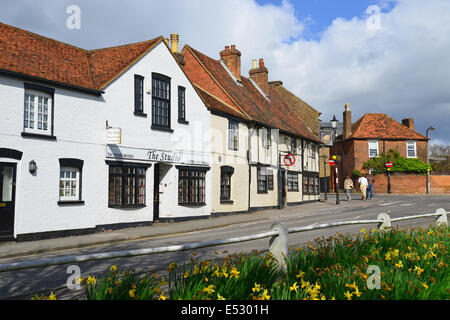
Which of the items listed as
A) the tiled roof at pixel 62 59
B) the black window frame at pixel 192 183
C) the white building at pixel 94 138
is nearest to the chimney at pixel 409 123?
the white building at pixel 94 138

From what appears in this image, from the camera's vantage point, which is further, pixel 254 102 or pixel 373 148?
pixel 373 148

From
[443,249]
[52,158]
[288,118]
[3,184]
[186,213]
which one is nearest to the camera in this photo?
[443,249]

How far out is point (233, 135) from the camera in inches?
964

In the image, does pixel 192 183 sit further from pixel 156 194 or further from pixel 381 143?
pixel 381 143

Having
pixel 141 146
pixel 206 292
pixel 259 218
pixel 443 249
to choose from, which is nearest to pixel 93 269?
pixel 206 292

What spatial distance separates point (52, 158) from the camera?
15.0 metres

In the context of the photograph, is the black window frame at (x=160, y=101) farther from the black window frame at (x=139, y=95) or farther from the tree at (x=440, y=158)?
the tree at (x=440, y=158)

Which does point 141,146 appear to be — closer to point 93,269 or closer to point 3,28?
point 3,28

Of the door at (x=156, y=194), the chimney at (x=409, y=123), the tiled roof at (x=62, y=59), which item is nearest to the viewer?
the tiled roof at (x=62, y=59)

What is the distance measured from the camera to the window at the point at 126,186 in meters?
17.1

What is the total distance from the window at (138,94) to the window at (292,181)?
50.7 feet

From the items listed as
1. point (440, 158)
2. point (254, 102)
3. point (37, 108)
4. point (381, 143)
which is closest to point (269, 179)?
point (254, 102)

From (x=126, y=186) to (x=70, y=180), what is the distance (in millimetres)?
2571

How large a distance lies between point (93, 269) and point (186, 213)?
1277 cm
